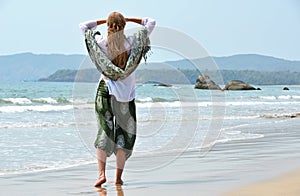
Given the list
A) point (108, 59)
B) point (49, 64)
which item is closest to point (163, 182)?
point (108, 59)

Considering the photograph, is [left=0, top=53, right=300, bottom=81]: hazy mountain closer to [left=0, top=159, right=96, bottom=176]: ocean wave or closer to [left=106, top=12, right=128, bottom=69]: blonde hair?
[left=0, top=159, right=96, bottom=176]: ocean wave

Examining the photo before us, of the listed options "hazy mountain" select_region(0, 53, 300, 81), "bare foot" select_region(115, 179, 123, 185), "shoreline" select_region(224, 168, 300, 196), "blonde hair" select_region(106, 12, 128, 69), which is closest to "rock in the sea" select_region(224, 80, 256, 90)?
"hazy mountain" select_region(0, 53, 300, 81)

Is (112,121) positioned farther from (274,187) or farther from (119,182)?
(274,187)

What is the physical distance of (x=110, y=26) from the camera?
5.31 m

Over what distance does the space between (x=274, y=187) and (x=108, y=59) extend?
189cm

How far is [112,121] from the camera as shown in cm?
546

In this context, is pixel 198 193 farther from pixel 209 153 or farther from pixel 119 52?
pixel 209 153

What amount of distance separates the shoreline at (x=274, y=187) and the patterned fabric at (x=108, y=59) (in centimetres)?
145

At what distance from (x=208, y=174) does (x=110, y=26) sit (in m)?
1.97

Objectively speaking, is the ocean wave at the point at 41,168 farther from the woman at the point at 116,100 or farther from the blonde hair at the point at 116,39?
the blonde hair at the point at 116,39

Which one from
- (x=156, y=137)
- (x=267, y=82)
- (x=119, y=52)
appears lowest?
(x=267, y=82)

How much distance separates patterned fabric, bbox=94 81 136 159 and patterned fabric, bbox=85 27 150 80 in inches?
7.1

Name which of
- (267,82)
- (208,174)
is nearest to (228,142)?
(208,174)

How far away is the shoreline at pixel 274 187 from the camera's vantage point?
4.82 m
